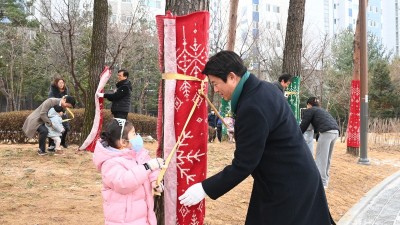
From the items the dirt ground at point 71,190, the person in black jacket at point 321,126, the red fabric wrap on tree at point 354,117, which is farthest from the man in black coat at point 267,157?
the red fabric wrap on tree at point 354,117

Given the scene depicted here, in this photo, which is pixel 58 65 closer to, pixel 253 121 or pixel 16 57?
pixel 16 57

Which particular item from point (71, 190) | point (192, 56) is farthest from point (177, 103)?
point (71, 190)

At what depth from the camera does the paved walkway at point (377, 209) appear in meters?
5.59

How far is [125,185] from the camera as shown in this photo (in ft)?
9.57

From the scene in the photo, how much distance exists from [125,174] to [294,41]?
6559mm

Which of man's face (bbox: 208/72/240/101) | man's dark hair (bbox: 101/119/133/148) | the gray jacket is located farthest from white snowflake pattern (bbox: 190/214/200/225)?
the gray jacket

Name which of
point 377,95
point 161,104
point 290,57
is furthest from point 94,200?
point 377,95

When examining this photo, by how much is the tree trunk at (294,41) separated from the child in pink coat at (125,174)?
609 centimetres

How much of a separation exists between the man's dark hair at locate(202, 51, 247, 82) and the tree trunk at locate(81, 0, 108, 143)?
6.98 m

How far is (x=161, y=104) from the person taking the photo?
351cm

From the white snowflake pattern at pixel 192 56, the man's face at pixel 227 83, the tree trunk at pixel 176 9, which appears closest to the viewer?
the man's face at pixel 227 83

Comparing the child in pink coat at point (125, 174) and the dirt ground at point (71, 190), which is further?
the dirt ground at point (71, 190)

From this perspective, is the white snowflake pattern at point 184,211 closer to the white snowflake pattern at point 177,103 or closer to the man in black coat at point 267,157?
the white snowflake pattern at point 177,103

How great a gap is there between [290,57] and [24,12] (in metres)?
23.2
